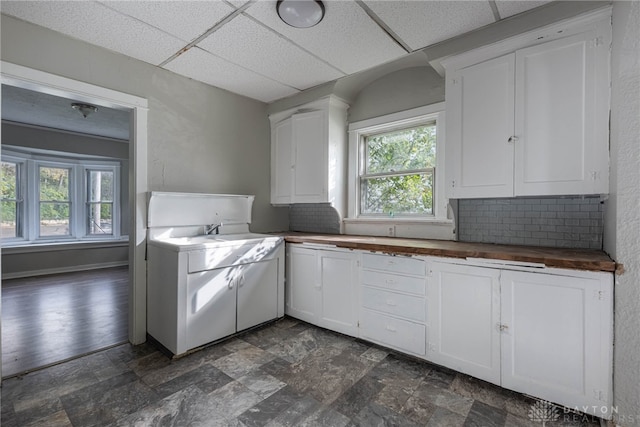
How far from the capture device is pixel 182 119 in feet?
10.0

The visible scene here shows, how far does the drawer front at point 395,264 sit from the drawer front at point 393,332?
1.28ft

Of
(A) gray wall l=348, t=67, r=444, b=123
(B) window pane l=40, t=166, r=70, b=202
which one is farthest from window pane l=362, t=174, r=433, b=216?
(B) window pane l=40, t=166, r=70, b=202

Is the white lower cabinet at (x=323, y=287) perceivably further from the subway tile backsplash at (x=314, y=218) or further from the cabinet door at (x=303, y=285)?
the subway tile backsplash at (x=314, y=218)

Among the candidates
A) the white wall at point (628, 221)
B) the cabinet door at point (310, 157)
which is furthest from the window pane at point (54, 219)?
the white wall at point (628, 221)

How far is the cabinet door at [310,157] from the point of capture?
3.38 metres

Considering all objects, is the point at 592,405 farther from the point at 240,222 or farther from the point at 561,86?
the point at 240,222

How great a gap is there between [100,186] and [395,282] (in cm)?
642

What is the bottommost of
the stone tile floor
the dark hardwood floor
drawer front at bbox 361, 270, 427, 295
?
the stone tile floor

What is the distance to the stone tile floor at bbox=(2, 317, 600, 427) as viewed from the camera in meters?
1.72

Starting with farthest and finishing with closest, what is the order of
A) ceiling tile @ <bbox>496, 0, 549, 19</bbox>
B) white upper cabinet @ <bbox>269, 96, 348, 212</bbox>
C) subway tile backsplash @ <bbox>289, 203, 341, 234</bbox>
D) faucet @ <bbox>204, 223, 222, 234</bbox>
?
subway tile backsplash @ <bbox>289, 203, 341, 234</bbox> < white upper cabinet @ <bbox>269, 96, 348, 212</bbox> < faucet @ <bbox>204, 223, 222, 234</bbox> < ceiling tile @ <bbox>496, 0, 549, 19</bbox>

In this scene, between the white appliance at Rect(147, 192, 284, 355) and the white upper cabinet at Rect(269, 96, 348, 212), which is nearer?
the white appliance at Rect(147, 192, 284, 355)

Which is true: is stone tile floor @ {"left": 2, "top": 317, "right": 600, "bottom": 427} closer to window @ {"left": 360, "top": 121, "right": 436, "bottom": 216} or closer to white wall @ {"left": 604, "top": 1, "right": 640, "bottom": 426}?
white wall @ {"left": 604, "top": 1, "right": 640, "bottom": 426}

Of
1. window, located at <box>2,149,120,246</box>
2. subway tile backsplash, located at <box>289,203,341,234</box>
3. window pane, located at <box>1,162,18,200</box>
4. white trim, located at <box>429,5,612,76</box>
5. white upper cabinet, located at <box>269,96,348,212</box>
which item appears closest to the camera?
white trim, located at <box>429,5,612,76</box>

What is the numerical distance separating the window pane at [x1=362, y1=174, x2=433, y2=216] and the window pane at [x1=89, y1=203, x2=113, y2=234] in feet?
18.4
